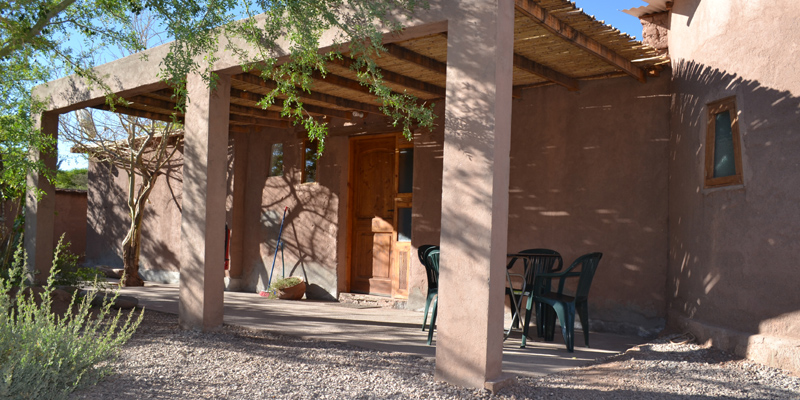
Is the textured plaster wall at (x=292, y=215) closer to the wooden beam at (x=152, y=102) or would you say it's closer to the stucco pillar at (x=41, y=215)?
the wooden beam at (x=152, y=102)

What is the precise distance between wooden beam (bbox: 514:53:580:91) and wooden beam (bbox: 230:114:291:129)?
4.23 m

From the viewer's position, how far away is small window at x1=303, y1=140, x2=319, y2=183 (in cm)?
897

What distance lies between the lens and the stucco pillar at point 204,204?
558 centimetres

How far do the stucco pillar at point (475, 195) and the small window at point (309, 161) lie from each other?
5306 mm

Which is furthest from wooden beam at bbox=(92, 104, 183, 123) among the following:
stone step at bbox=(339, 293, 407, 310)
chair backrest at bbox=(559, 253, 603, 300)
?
chair backrest at bbox=(559, 253, 603, 300)

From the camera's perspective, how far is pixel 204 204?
5594mm

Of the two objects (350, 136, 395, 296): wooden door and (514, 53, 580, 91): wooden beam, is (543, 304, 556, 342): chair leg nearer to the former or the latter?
(514, 53, 580, 91): wooden beam

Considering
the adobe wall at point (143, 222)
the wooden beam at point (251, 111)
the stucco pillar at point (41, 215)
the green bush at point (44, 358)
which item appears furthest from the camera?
the adobe wall at point (143, 222)

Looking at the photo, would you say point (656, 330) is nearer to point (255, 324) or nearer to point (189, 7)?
point (255, 324)

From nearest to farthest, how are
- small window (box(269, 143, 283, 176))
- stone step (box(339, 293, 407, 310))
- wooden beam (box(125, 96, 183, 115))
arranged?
wooden beam (box(125, 96, 183, 115)) → stone step (box(339, 293, 407, 310)) → small window (box(269, 143, 283, 176))

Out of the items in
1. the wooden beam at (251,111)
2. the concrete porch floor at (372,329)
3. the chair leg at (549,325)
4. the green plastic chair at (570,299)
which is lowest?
the concrete porch floor at (372,329)

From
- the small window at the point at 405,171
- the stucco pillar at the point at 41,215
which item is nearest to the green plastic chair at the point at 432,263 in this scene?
the small window at the point at 405,171

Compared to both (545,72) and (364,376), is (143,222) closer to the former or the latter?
(545,72)

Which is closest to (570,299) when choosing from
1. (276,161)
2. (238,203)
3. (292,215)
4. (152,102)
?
(292,215)
